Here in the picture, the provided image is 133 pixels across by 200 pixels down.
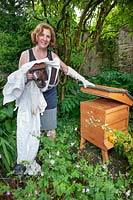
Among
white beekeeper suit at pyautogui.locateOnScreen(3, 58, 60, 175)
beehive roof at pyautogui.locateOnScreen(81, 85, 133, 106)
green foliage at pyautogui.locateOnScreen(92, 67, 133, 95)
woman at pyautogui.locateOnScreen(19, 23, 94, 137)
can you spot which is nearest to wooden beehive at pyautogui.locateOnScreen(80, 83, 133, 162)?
beehive roof at pyautogui.locateOnScreen(81, 85, 133, 106)

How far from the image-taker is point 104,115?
6.94 ft

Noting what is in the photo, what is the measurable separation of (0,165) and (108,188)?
49.7 inches

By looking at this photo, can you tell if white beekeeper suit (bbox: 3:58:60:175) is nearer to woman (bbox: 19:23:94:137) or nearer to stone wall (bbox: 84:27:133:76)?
woman (bbox: 19:23:94:137)

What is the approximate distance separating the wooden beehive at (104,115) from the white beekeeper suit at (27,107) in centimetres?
52

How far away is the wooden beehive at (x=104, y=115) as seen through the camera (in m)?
2.15

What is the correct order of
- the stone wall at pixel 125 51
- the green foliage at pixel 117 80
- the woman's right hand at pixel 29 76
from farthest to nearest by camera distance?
the stone wall at pixel 125 51 < the green foliage at pixel 117 80 < the woman's right hand at pixel 29 76

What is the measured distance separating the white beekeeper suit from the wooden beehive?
523mm

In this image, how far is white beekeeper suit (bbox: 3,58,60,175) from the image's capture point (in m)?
1.79

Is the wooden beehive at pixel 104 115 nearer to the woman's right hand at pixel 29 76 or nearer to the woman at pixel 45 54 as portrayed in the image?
the woman at pixel 45 54

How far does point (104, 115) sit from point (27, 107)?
0.73 m

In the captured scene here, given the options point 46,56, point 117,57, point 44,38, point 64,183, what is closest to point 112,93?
point 46,56

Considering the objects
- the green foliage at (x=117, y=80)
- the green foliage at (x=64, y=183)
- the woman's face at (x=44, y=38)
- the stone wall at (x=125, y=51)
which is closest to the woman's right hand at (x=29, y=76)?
the woman's face at (x=44, y=38)

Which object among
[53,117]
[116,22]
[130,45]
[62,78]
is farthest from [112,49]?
[53,117]

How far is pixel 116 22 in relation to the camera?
12.2ft
